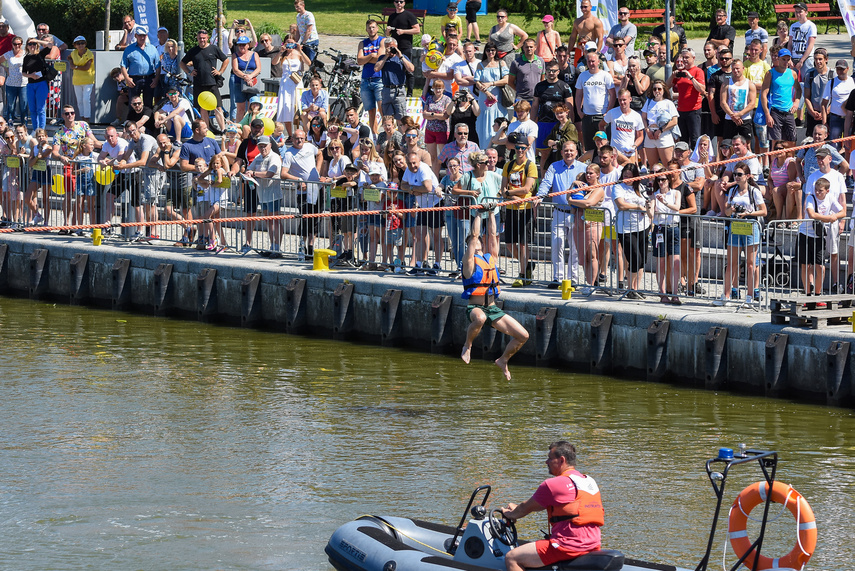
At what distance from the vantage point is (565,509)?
1096 centimetres

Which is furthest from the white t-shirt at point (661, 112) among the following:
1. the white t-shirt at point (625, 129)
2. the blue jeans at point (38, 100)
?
the blue jeans at point (38, 100)

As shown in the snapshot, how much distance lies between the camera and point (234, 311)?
22078 millimetres

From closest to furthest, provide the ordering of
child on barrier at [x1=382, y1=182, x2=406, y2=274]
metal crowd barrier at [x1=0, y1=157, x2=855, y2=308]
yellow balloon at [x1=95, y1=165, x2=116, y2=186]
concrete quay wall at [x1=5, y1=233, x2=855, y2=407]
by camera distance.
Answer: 1. concrete quay wall at [x1=5, y1=233, x2=855, y2=407]
2. metal crowd barrier at [x1=0, y1=157, x2=855, y2=308]
3. child on barrier at [x1=382, y1=182, x2=406, y2=274]
4. yellow balloon at [x1=95, y1=165, x2=116, y2=186]

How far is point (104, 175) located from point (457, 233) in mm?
6476

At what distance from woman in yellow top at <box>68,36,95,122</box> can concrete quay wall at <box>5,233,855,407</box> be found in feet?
20.4

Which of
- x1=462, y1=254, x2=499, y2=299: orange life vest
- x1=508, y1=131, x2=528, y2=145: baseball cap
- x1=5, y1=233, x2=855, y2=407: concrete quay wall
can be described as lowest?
x1=5, y1=233, x2=855, y2=407: concrete quay wall

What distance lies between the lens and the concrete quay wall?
1745cm

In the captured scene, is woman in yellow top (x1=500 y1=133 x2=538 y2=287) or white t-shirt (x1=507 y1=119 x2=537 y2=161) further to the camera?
white t-shirt (x1=507 y1=119 x2=537 y2=161)

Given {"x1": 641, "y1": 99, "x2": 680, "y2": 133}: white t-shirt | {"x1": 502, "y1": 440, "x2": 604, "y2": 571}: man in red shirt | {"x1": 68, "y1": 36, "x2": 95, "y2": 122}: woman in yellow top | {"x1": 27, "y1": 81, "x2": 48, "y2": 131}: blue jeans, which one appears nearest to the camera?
{"x1": 502, "y1": 440, "x2": 604, "y2": 571}: man in red shirt

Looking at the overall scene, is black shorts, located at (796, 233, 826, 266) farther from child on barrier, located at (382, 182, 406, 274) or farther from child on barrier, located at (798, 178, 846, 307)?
child on barrier, located at (382, 182, 406, 274)

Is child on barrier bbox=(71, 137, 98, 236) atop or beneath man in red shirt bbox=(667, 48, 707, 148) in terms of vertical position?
beneath

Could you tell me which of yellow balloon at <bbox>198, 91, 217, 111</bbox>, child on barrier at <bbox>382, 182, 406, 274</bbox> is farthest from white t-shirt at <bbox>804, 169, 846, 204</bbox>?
yellow balloon at <bbox>198, 91, 217, 111</bbox>

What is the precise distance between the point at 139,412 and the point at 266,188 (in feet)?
18.5

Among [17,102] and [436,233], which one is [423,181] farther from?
[17,102]
